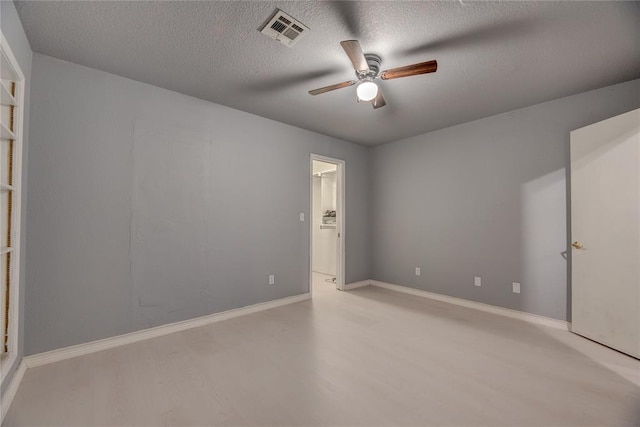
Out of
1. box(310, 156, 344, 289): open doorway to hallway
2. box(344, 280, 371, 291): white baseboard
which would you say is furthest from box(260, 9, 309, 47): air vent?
box(344, 280, 371, 291): white baseboard

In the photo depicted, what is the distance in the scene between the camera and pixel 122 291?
99.6 inches

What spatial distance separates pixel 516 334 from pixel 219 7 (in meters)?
3.76

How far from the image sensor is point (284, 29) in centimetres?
189

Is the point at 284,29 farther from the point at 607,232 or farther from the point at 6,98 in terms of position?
the point at 607,232

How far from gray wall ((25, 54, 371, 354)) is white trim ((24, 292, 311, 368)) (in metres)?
0.06

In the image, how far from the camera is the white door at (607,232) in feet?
7.66

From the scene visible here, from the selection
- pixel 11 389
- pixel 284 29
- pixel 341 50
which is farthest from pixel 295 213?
pixel 11 389

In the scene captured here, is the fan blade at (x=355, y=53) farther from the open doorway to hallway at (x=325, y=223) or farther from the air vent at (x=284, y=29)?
the open doorway to hallway at (x=325, y=223)

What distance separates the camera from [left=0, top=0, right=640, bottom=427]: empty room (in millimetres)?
1770

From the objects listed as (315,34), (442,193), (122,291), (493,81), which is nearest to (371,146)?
(442,193)

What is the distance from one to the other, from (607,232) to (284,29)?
10.6 ft

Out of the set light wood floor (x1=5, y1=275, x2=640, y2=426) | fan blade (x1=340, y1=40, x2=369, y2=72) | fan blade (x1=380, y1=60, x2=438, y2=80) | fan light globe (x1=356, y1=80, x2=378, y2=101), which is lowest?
light wood floor (x1=5, y1=275, x2=640, y2=426)

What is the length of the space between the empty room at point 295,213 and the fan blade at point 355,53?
0.05ft

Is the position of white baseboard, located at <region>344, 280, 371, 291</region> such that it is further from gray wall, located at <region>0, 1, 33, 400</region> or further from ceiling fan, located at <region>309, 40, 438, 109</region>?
gray wall, located at <region>0, 1, 33, 400</region>
